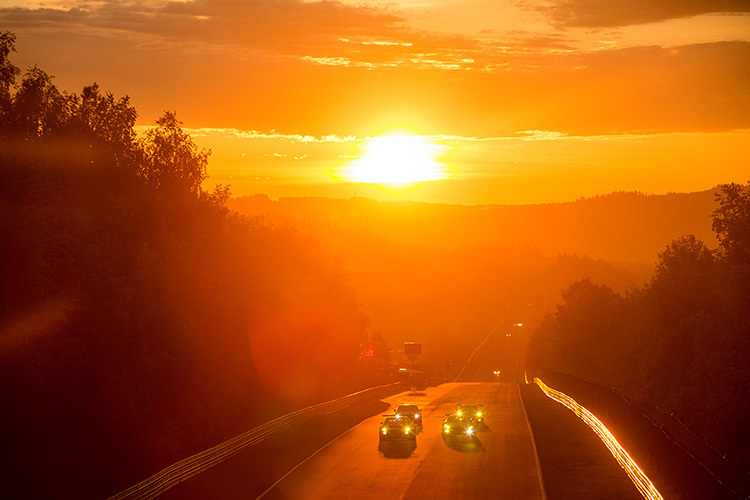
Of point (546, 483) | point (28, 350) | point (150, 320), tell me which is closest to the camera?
point (28, 350)

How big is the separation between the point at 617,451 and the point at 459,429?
8.62 metres

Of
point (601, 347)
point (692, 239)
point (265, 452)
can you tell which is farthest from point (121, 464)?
point (601, 347)

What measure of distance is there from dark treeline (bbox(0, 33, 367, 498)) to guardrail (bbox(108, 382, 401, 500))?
125 inches

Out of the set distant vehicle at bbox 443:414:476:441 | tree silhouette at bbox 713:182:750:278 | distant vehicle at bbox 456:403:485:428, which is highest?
tree silhouette at bbox 713:182:750:278

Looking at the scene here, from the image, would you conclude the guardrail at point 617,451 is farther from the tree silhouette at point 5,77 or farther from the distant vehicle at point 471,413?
the tree silhouette at point 5,77

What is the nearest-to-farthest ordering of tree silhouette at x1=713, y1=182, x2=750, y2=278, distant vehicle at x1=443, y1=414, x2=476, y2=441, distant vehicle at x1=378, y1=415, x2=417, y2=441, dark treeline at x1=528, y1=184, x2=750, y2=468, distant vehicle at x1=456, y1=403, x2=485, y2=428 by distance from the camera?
distant vehicle at x1=378, y1=415, x2=417, y2=441, distant vehicle at x1=443, y1=414, x2=476, y2=441, distant vehicle at x1=456, y1=403, x2=485, y2=428, dark treeline at x1=528, y1=184, x2=750, y2=468, tree silhouette at x1=713, y1=182, x2=750, y2=278

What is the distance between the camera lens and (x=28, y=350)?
24.4 meters

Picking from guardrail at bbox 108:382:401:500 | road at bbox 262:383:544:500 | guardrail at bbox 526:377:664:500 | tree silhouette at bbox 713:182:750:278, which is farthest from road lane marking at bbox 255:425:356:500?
tree silhouette at bbox 713:182:750:278

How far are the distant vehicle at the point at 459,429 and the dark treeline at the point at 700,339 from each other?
8255 mm

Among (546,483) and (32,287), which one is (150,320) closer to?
(32,287)

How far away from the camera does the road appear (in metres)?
25.6

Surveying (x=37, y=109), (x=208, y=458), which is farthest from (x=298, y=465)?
(x=37, y=109)

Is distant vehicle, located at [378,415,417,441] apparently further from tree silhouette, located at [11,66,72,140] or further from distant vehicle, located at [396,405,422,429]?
tree silhouette, located at [11,66,72,140]

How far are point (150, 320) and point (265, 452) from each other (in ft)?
33.1
